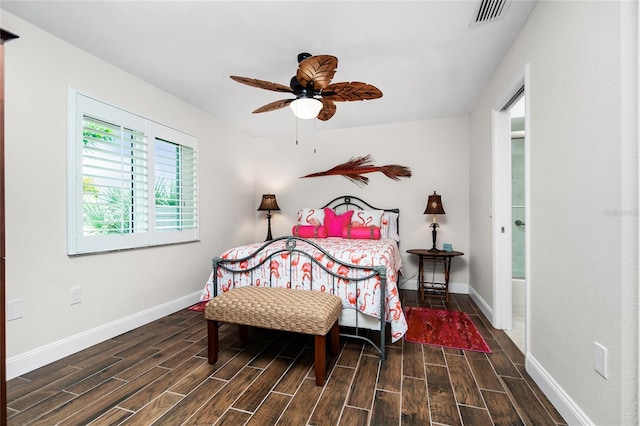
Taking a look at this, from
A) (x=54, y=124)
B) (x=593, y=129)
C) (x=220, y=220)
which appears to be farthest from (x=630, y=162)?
(x=220, y=220)

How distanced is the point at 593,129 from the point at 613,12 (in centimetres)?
47

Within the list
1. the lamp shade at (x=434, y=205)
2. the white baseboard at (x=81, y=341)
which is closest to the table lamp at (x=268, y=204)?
the white baseboard at (x=81, y=341)

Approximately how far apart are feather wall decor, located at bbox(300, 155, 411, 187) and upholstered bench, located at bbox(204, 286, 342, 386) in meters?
2.65

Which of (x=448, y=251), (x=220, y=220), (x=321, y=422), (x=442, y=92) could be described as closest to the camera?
(x=321, y=422)

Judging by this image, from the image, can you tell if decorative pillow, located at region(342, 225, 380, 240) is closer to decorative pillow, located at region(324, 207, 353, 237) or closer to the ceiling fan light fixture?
decorative pillow, located at region(324, 207, 353, 237)

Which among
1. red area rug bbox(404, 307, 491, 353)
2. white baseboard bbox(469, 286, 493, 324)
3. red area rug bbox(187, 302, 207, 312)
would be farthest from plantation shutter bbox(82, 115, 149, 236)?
white baseboard bbox(469, 286, 493, 324)

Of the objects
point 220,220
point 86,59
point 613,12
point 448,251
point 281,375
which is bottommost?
point 281,375

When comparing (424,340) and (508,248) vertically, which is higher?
(508,248)

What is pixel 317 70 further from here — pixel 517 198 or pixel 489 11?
pixel 517 198

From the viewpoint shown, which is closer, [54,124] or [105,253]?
[54,124]

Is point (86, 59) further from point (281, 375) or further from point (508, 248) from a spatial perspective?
point (508, 248)

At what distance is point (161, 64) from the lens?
2.66 meters

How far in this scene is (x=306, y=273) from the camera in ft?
8.07

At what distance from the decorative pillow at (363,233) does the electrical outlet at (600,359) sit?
8.22 ft
